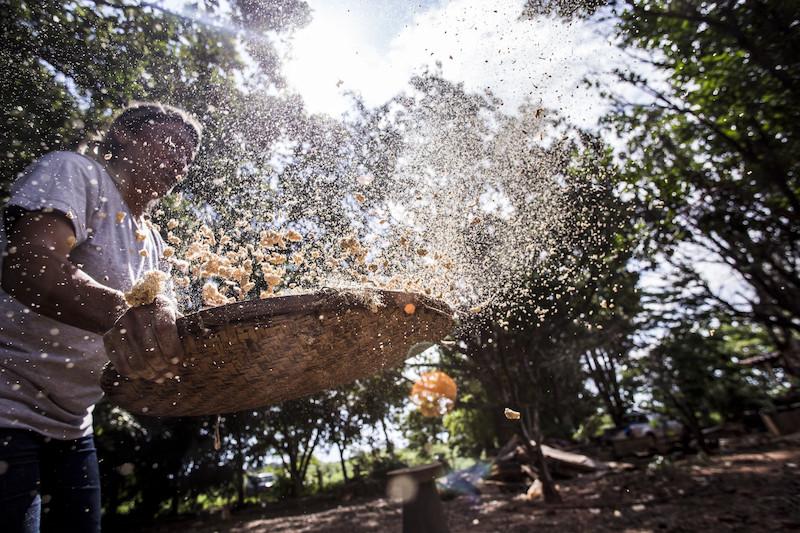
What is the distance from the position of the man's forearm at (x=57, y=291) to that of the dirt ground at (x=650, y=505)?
6.33 metres

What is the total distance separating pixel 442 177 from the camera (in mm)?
5488

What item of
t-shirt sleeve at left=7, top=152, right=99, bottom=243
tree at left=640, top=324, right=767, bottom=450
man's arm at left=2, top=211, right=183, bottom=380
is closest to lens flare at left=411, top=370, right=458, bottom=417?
tree at left=640, top=324, right=767, bottom=450

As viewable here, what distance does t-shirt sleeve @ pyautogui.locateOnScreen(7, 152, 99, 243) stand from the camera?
120 cm

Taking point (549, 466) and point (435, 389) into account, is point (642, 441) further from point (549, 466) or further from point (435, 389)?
point (435, 389)

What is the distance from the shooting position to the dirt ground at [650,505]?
5043 millimetres

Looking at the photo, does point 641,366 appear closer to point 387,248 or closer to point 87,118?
point 387,248

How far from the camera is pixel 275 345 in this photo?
4.21 feet

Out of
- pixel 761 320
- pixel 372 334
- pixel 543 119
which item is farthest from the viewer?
pixel 761 320

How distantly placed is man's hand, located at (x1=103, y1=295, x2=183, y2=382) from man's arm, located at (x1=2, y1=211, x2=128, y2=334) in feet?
0.39

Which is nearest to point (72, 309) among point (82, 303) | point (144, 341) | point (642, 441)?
point (82, 303)

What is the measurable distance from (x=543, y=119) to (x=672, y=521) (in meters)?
6.38

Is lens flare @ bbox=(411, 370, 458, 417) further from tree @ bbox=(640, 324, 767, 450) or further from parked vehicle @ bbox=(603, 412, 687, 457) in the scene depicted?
tree @ bbox=(640, 324, 767, 450)

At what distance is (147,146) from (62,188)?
62cm

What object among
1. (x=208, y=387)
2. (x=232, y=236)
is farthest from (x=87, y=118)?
(x=208, y=387)
